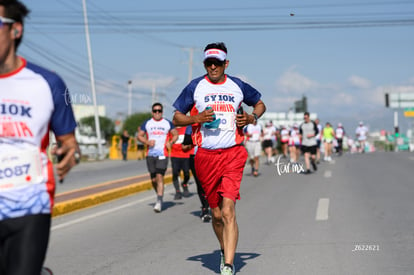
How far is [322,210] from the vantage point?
38.0ft

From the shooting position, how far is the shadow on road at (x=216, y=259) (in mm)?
6779

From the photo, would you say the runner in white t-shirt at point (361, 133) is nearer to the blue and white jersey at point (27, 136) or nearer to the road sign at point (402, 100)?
the blue and white jersey at point (27, 136)

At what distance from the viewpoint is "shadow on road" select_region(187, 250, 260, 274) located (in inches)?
267

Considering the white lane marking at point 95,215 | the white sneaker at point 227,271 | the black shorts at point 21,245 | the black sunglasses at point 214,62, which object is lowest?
the white lane marking at point 95,215

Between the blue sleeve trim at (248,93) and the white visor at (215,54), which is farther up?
the white visor at (215,54)

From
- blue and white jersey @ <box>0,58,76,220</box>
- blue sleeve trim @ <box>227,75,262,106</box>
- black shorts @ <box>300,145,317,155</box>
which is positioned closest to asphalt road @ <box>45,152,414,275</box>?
blue sleeve trim @ <box>227,75,262,106</box>

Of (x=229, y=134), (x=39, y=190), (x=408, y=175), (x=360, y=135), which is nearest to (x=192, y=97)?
(x=229, y=134)

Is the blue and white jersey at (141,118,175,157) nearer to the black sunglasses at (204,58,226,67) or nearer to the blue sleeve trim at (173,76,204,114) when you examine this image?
the blue sleeve trim at (173,76,204,114)

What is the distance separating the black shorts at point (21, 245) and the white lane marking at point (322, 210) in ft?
24.9

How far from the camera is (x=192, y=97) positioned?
251 inches

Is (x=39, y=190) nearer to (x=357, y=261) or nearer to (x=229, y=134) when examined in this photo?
(x=229, y=134)

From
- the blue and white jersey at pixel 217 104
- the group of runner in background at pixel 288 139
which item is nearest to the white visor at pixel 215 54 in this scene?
the blue and white jersey at pixel 217 104

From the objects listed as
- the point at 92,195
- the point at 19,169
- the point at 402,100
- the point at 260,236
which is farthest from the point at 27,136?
the point at 402,100
